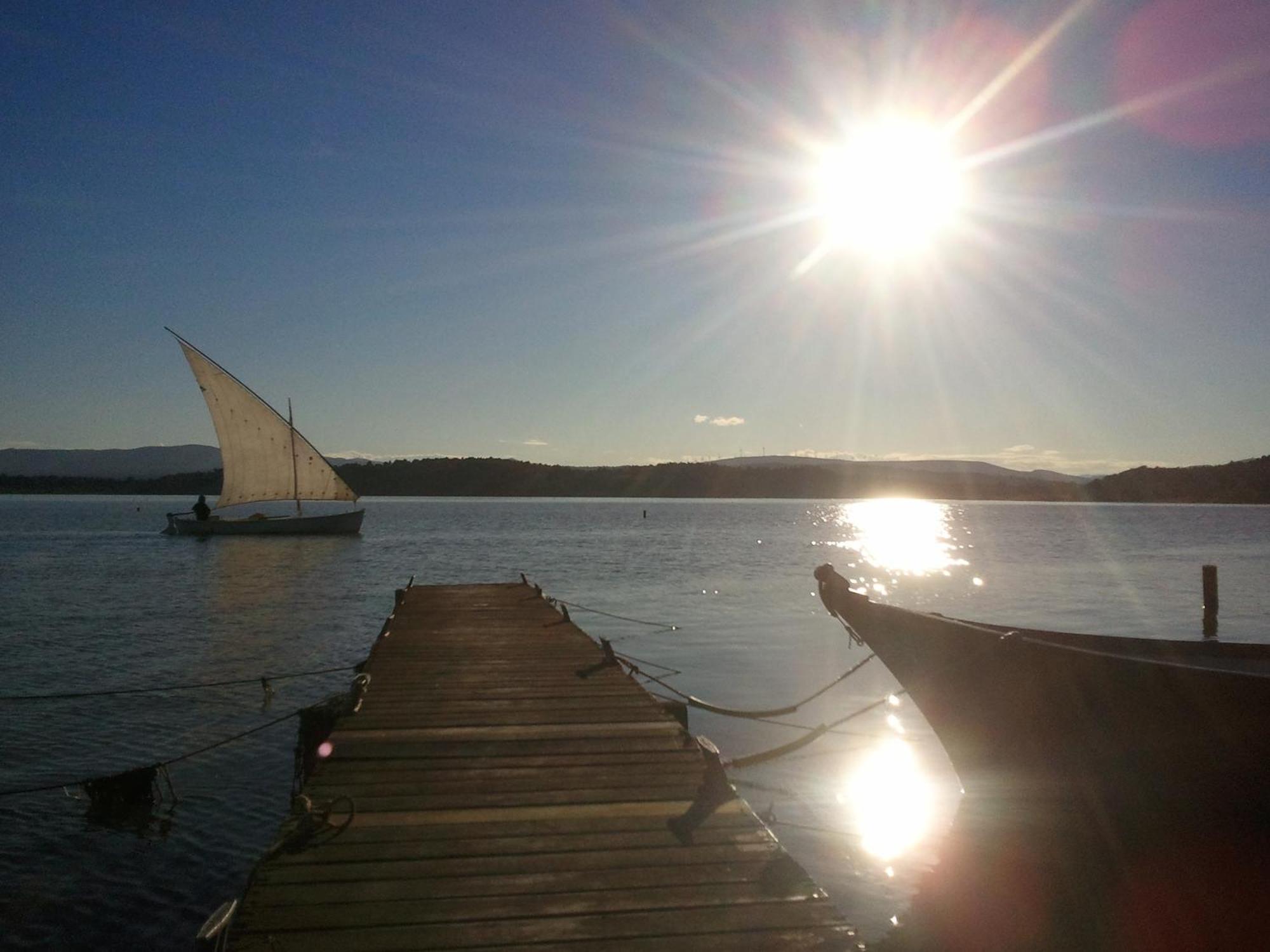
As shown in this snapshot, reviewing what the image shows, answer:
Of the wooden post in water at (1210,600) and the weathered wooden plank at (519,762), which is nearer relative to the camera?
the weathered wooden plank at (519,762)

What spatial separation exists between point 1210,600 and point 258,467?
5127cm

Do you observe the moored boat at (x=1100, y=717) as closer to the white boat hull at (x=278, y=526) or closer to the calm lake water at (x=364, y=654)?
the calm lake water at (x=364, y=654)

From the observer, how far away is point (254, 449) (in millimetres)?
56156

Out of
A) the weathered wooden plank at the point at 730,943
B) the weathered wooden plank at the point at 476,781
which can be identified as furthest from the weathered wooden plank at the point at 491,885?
the weathered wooden plank at the point at 476,781

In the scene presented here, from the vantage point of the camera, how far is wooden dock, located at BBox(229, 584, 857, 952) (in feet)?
13.8

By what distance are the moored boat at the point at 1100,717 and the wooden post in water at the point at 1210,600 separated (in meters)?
14.9

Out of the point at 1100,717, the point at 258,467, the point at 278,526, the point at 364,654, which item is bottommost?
the point at 364,654

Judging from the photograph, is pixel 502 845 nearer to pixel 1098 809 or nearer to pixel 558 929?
pixel 558 929

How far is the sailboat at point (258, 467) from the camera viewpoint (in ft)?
176

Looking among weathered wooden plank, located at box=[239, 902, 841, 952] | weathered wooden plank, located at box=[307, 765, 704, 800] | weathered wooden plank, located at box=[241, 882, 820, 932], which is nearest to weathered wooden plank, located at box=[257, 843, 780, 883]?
weathered wooden plank, located at box=[241, 882, 820, 932]

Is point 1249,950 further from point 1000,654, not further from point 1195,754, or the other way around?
point 1000,654

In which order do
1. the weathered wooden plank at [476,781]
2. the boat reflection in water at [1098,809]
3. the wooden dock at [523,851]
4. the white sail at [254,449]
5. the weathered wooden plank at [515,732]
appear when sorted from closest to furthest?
1. the wooden dock at [523,851]
2. the weathered wooden plank at [476,781]
3. the boat reflection in water at [1098,809]
4. the weathered wooden plank at [515,732]
5. the white sail at [254,449]

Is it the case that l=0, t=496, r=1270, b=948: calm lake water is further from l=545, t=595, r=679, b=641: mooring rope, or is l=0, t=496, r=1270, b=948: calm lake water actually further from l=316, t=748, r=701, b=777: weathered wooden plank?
l=316, t=748, r=701, b=777: weathered wooden plank

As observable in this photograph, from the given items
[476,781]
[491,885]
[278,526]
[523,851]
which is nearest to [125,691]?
[476,781]
